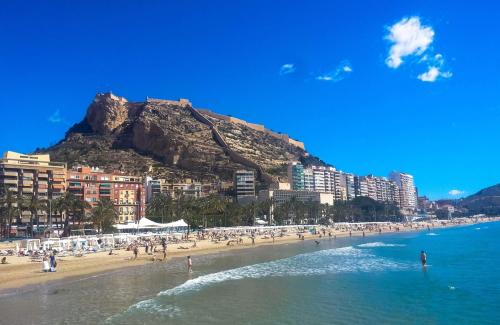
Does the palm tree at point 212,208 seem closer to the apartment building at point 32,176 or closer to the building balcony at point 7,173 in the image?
the apartment building at point 32,176

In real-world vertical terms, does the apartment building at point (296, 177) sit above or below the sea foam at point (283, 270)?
above

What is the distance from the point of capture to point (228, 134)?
183m

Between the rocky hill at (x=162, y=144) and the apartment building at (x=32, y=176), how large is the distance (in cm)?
4495

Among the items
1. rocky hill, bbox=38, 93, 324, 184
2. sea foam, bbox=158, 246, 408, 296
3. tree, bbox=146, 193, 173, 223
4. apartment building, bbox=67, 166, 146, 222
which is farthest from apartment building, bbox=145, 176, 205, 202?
sea foam, bbox=158, 246, 408, 296

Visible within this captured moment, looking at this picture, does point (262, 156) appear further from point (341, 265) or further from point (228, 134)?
point (341, 265)

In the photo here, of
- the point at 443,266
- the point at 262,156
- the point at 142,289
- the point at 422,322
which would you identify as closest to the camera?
the point at 422,322

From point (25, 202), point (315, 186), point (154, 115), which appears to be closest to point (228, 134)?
point (154, 115)

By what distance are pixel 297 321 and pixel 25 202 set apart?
64236mm

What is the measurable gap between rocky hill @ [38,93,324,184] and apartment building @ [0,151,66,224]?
4495 centimetres

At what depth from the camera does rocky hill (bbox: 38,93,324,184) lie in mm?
155500

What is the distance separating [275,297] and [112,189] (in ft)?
281

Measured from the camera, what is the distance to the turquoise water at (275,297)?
20578 mm

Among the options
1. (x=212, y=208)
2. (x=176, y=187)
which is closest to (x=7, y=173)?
(x=212, y=208)

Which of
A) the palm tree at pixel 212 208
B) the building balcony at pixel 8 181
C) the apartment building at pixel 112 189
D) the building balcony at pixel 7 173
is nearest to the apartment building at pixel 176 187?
the apartment building at pixel 112 189
